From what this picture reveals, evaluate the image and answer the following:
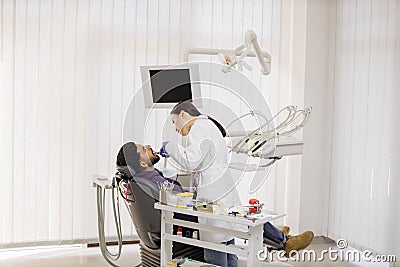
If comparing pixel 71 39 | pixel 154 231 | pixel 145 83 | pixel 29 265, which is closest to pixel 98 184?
pixel 154 231

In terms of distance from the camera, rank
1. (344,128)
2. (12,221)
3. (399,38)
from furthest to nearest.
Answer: (344,128) → (12,221) → (399,38)

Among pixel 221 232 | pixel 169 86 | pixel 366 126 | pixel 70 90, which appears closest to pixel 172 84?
pixel 169 86

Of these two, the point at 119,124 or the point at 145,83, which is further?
the point at 119,124

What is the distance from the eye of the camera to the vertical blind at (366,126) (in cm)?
401

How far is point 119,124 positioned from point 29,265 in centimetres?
119

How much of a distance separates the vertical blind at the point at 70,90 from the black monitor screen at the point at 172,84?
3.46 feet

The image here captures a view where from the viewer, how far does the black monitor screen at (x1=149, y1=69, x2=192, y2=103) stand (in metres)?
3.45

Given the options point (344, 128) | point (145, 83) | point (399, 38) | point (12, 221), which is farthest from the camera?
point (344, 128)

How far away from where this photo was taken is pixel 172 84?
3.48 m

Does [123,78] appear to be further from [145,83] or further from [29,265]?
[29,265]

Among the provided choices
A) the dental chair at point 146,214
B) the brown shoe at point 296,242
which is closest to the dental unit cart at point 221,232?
the dental chair at point 146,214

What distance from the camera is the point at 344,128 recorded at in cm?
455

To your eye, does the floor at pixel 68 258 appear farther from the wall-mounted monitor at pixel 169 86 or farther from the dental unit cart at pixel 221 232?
the wall-mounted monitor at pixel 169 86

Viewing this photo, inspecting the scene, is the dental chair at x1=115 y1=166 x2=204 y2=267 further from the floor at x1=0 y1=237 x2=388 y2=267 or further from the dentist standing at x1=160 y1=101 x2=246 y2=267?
the floor at x1=0 y1=237 x2=388 y2=267
